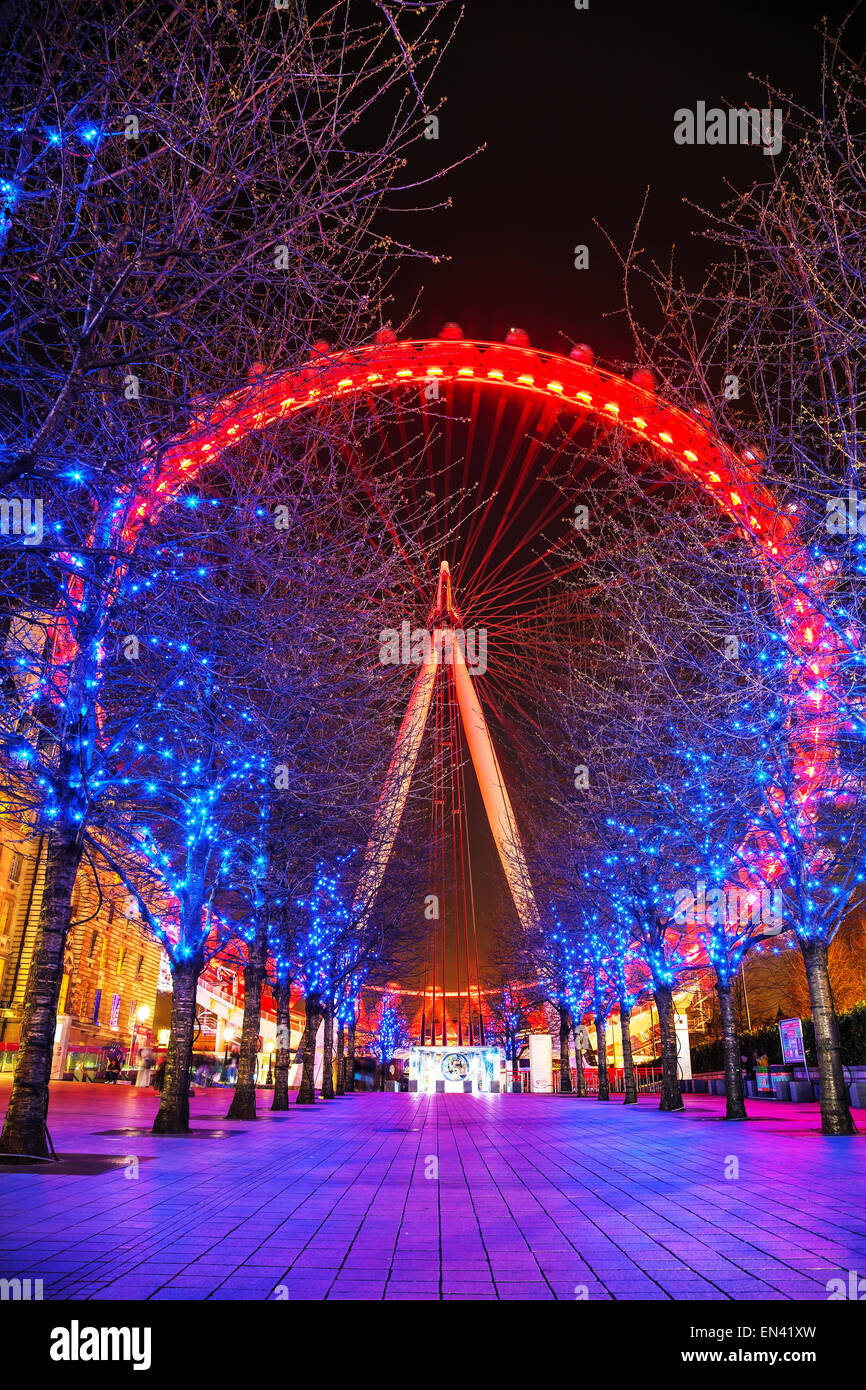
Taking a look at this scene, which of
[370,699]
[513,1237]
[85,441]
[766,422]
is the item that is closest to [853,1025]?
[370,699]

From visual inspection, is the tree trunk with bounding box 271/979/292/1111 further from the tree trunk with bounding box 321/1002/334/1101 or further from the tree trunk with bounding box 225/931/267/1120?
the tree trunk with bounding box 321/1002/334/1101

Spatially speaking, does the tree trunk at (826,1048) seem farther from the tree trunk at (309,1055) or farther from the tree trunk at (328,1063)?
the tree trunk at (328,1063)

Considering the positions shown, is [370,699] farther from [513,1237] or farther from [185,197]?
[513,1237]

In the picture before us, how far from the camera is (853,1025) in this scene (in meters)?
25.7

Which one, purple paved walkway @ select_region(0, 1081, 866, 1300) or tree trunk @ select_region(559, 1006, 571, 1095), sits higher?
purple paved walkway @ select_region(0, 1081, 866, 1300)

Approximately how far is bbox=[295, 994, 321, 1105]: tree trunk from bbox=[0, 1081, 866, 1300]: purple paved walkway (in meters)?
14.8

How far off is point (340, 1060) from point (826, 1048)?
30.8 metres

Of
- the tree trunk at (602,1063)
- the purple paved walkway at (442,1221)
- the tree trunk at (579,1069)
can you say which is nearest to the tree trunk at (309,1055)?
the tree trunk at (602,1063)

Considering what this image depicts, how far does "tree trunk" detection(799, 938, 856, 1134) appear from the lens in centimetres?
1498

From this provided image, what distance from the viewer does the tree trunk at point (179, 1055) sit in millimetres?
15172

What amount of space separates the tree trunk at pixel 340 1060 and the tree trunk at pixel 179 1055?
2571 centimetres

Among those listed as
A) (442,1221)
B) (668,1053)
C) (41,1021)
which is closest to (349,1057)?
(668,1053)

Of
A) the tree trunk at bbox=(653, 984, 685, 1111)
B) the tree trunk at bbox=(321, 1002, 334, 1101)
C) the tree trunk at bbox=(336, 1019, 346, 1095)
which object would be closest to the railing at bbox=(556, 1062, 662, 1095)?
the tree trunk at bbox=(336, 1019, 346, 1095)
